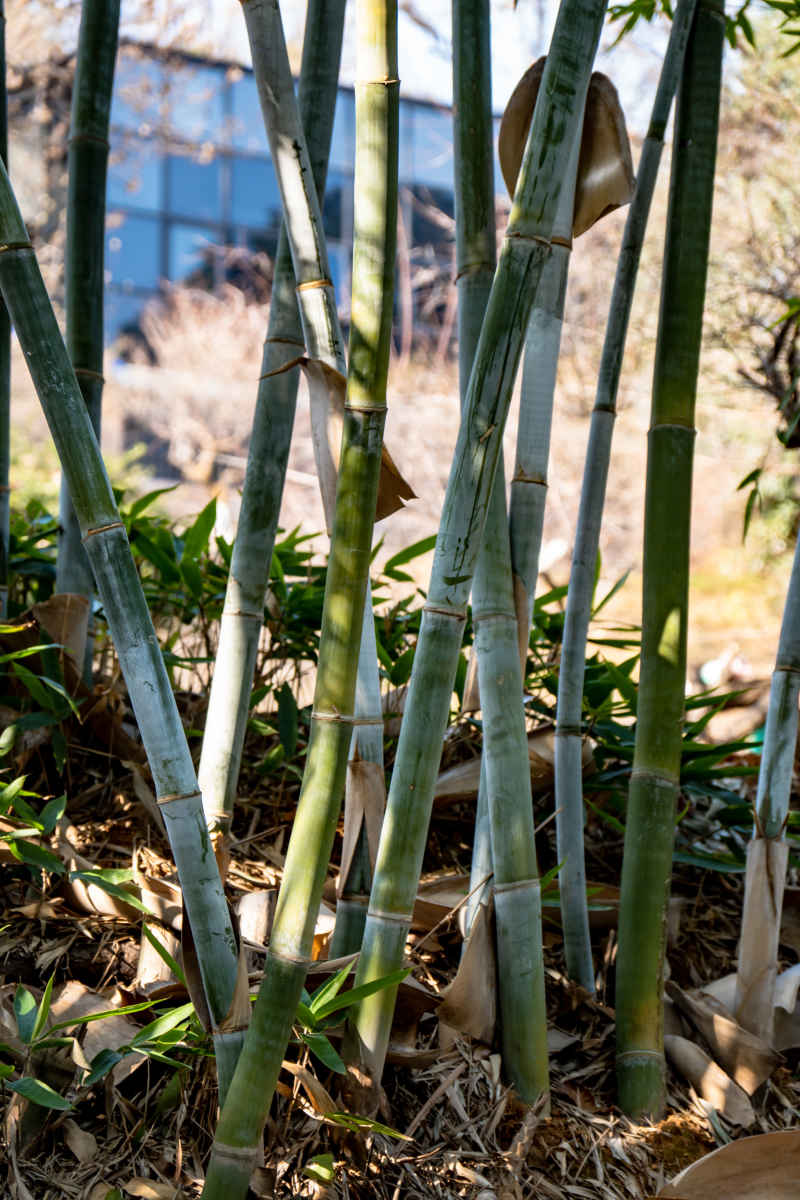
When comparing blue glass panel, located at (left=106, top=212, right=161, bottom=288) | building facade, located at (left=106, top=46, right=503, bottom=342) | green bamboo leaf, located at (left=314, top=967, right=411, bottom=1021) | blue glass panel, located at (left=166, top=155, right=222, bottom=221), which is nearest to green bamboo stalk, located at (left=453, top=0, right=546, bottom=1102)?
green bamboo leaf, located at (left=314, top=967, right=411, bottom=1021)

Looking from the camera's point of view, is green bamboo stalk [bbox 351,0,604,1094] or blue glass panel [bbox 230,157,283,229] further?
blue glass panel [bbox 230,157,283,229]

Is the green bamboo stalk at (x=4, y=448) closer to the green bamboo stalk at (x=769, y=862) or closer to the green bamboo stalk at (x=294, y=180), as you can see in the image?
the green bamboo stalk at (x=294, y=180)

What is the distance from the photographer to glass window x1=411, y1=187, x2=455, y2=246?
7.22 metres

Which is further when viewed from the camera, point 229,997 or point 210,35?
point 210,35

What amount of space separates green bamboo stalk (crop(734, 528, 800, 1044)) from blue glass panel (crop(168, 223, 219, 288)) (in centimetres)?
727

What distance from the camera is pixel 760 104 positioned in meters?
5.12

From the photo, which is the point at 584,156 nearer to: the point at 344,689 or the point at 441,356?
the point at 344,689

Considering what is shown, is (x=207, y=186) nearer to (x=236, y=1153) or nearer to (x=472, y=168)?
(x=472, y=168)

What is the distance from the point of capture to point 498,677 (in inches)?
30.6

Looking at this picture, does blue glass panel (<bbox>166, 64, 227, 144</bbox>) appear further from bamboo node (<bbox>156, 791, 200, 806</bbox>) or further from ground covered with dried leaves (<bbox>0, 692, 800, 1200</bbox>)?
bamboo node (<bbox>156, 791, 200, 806</bbox>)

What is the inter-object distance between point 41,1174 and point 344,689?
408mm

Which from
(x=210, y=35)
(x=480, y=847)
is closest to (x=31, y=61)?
(x=210, y=35)

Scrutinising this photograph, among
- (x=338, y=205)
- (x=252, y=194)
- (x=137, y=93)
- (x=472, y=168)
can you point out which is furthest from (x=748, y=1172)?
(x=252, y=194)

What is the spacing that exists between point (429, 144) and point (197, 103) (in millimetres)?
1613
